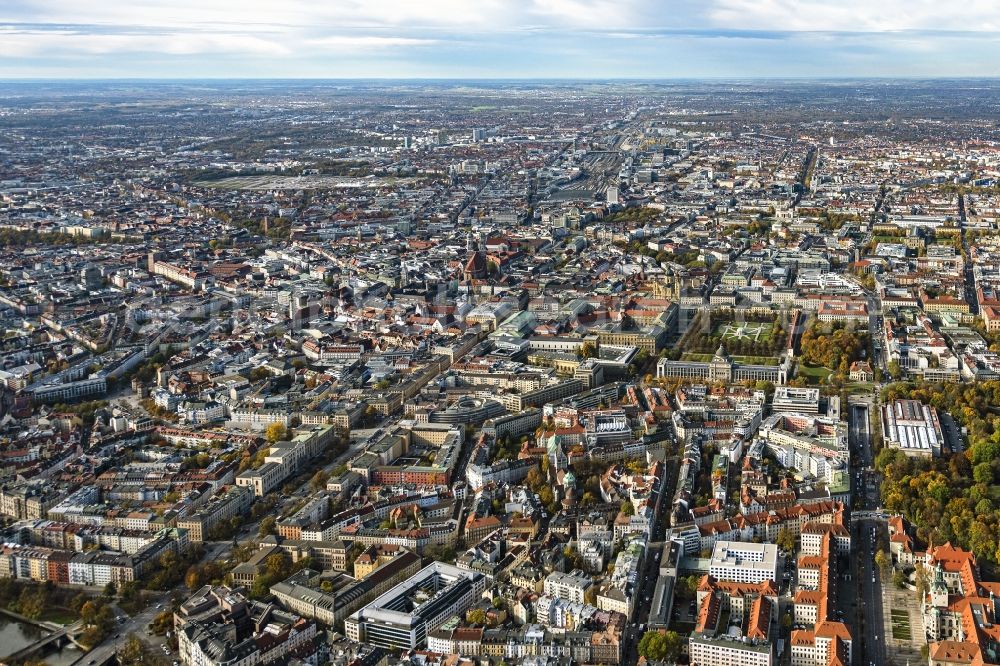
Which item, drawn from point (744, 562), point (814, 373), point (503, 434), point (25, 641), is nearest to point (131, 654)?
point (25, 641)

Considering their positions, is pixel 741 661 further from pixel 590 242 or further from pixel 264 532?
pixel 590 242

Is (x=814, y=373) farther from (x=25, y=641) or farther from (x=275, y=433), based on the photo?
(x=25, y=641)

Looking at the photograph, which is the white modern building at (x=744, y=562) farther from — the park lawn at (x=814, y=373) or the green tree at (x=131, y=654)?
the park lawn at (x=814, y=373)

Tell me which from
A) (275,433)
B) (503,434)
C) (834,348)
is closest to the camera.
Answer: (275,433)

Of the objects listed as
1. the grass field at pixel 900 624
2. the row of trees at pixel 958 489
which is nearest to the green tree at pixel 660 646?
the grass field at pixel 900 624

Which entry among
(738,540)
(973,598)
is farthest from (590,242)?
(973,598)

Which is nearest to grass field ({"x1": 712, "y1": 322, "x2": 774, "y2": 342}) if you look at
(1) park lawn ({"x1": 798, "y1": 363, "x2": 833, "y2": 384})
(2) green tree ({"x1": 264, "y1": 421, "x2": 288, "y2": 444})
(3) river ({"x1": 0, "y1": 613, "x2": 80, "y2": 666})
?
(1) park lawn ({"x1": 798, "y1": 363, "x2": 833, "y2": 384})

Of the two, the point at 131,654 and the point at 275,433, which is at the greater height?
the point at 275,433
